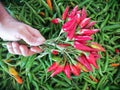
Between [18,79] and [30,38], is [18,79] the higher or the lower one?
the lower one

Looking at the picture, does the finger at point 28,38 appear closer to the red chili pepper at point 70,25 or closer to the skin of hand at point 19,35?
the skin of hand at point 19,35

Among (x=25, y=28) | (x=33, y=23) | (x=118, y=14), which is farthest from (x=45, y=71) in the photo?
(x=118, y=14)

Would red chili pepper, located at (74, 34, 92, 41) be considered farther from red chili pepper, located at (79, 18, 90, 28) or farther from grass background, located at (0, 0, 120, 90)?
grass background, located at (0, 0, 120, 90)

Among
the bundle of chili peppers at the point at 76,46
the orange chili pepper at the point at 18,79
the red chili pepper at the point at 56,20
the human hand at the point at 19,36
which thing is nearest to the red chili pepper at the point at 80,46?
the bundle of chili peppers at the point at 76,46

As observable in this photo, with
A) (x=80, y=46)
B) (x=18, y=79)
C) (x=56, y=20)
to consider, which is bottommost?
(x=18, y=79)

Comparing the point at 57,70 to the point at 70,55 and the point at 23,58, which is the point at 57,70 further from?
the point at 23,58

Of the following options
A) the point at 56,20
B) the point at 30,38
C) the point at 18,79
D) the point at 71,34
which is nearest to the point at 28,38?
the point at 30,38

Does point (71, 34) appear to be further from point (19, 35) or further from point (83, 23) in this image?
point (19, 35)
